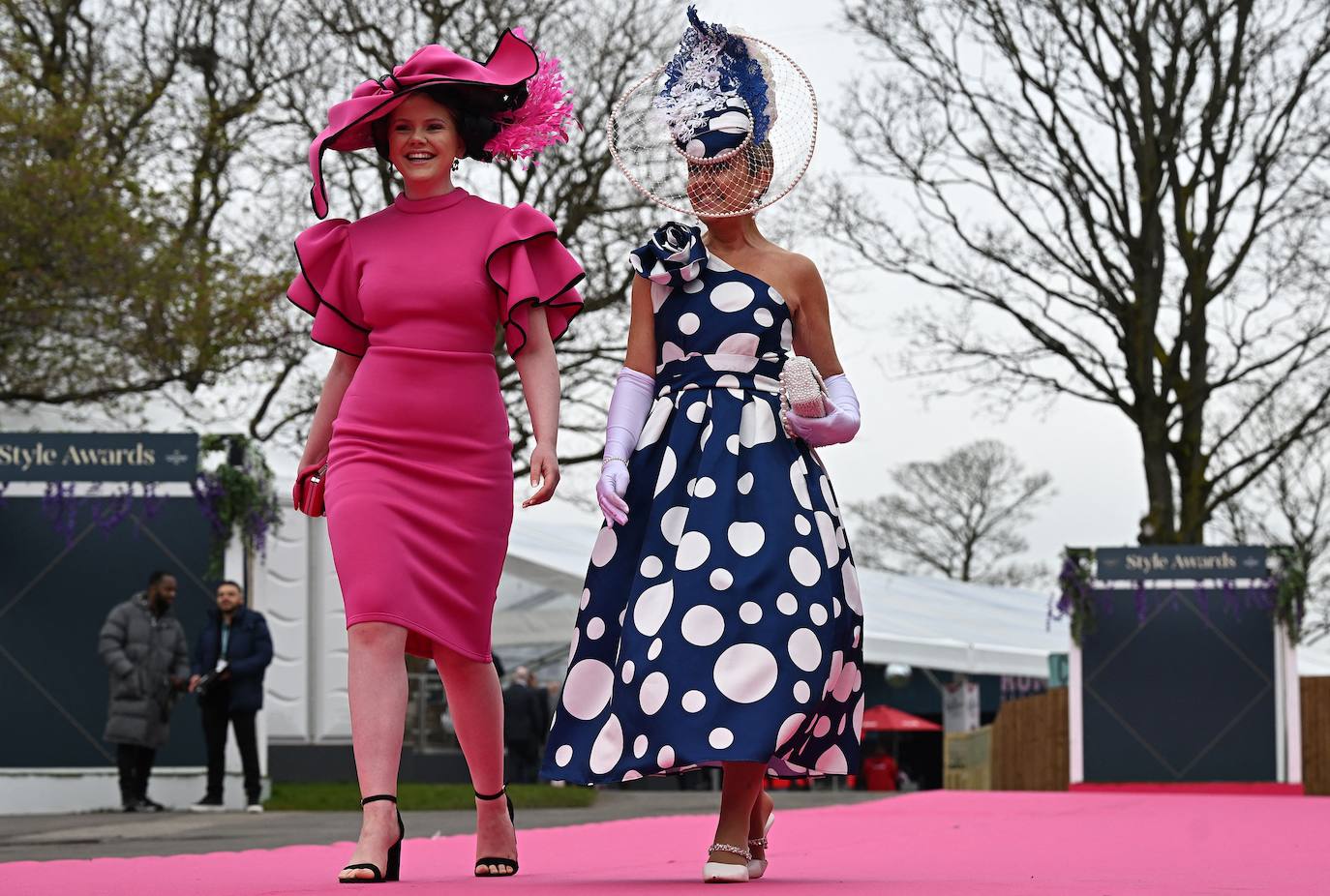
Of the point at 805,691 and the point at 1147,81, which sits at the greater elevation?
the point at 1147,81

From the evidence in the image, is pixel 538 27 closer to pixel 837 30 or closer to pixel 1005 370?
pixel 837 30

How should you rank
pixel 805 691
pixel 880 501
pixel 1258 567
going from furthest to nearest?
1. pixel 880 501
2. pixel 1258 567
3. pixel 805 691

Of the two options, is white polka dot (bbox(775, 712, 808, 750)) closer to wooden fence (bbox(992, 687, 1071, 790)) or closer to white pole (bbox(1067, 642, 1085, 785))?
white pole (bbox(1067, 642, 1085, 785))

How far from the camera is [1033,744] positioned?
20203 mm

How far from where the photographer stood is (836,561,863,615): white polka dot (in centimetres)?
475

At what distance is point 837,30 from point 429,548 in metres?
18.2

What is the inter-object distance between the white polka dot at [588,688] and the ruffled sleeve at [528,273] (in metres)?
0.83

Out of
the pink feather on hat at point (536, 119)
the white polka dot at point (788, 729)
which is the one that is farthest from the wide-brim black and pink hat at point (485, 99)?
the white polka dot at point (788, 729)

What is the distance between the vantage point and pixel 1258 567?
57.0ft

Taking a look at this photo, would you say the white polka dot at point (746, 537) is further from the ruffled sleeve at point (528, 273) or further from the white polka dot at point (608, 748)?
the ruffled sleeve at point (528, 273)

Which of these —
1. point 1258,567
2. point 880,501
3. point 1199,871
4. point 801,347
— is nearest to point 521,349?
point 801,347

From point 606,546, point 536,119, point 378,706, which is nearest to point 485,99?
point 536,119

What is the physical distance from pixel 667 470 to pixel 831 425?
0.41m

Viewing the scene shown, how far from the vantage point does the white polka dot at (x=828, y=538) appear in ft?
15.4
